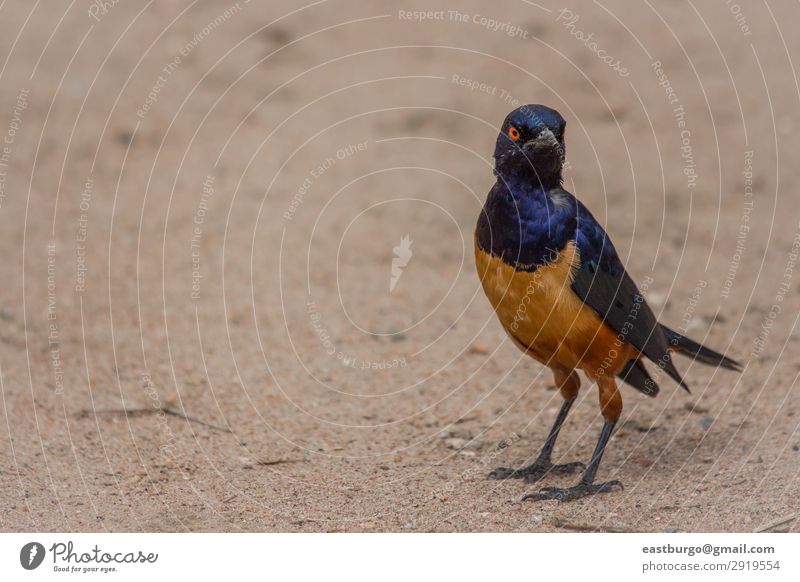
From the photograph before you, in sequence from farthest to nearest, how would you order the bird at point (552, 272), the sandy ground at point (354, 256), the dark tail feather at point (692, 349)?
the dark tail feather at point (692, 349) → the sandy ground at point (354, 256) → the bird at point (552, 272)

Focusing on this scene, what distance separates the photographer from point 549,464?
Result: 729 centimetres

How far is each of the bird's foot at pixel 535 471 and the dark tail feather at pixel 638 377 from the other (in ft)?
2.42

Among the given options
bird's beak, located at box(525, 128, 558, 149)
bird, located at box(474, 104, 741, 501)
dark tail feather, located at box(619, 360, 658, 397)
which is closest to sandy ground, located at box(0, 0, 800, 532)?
dark tail feather, located at box(619, 360, 658, 397)

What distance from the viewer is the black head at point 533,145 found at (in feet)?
20.1

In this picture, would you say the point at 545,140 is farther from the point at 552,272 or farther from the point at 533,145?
the point at 552,272

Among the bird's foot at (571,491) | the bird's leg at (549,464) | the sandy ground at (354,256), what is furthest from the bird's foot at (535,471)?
the bird's foot at (571,491)

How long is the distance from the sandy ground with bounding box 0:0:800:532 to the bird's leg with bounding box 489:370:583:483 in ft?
0.50

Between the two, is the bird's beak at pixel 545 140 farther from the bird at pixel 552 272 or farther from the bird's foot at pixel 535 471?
the bird's foot at pixel 535 471

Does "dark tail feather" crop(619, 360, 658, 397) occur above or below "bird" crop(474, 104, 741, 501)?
below

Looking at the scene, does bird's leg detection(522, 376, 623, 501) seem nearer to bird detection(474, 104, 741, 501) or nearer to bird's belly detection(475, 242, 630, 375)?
bird detection(474, 104, 741, 501)

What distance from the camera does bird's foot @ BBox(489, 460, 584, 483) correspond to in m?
7.19

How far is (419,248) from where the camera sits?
1172 cm

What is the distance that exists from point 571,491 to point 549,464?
0.53 metres
